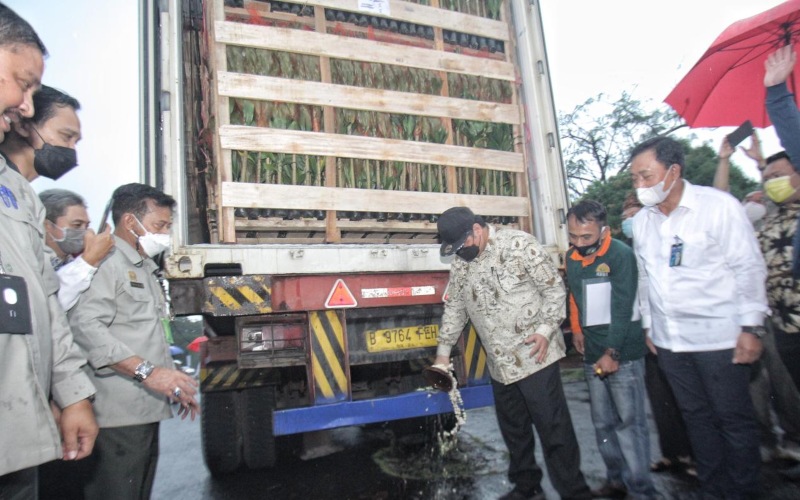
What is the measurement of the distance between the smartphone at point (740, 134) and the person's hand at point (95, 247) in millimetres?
3495

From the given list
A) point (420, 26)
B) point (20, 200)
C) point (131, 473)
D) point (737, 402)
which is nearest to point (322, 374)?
point (131, 473)

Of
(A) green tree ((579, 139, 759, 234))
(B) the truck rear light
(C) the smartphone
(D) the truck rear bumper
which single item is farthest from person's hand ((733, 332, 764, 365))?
(A) green tree ((579, 139, 759, 234))

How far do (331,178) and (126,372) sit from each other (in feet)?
5.84

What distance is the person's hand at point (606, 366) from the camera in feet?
9.55

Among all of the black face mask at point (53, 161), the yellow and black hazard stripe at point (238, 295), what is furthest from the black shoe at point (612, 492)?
the black face mask at point (53, 161)

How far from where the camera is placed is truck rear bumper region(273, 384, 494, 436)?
2.99 metres

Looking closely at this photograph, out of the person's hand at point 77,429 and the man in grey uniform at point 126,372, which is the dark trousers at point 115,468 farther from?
the person's hand at point 77,429

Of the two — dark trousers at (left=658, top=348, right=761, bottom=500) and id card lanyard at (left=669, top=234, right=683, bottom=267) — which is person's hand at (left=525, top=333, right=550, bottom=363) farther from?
id card lanyard at (left=669, top=234, right=683, bottom=267)

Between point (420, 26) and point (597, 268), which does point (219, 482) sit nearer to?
point (597, 268)

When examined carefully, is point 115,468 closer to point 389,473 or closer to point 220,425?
point 220,425

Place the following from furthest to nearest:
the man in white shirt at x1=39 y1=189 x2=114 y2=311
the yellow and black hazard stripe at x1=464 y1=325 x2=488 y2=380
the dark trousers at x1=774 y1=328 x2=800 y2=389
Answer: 1. the yellow and black hazard stripe at x1=464 y1=325 x2=488 y2=380
2. the dark trousers at x1=774 y1=328 x2=800 y2=389
3. the man in white shirt at x1=39 y1=189 x2=114 y2=311

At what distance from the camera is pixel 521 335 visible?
294cm

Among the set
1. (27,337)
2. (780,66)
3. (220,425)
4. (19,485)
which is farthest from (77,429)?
(780,66)

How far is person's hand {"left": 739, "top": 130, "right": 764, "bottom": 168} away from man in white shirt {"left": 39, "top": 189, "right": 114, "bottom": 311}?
3.74 m
